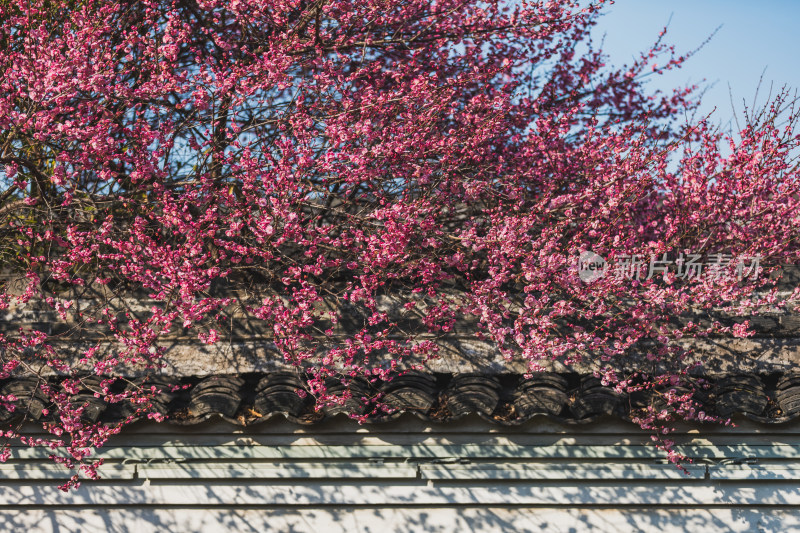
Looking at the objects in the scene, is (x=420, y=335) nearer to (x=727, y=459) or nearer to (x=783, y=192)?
(x=727, y=459)

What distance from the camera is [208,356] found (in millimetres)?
6160

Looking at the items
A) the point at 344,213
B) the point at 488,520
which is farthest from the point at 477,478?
the point at 344,213

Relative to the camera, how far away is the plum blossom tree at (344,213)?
608 cm

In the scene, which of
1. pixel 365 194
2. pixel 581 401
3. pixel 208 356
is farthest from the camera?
pixel 365 194

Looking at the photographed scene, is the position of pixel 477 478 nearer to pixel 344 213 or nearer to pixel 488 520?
pixel 488 520

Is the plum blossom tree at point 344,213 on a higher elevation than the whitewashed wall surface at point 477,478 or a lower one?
higher

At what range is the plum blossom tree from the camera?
6082 mm

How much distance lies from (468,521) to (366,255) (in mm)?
2322

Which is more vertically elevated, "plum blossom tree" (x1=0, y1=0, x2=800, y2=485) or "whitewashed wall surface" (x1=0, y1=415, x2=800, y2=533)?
"plum blossom tree" (x1=0, y1=0, x2=800, y2=485)

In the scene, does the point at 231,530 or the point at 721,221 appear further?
the point at 721,221

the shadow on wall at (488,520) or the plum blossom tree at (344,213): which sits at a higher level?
the plum blossom tree at (344,213)

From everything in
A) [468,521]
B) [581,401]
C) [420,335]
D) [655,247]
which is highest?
[655,247]

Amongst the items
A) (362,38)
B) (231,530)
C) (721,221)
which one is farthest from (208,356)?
(721,221)

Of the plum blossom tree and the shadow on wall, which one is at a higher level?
the plum blossom tree
